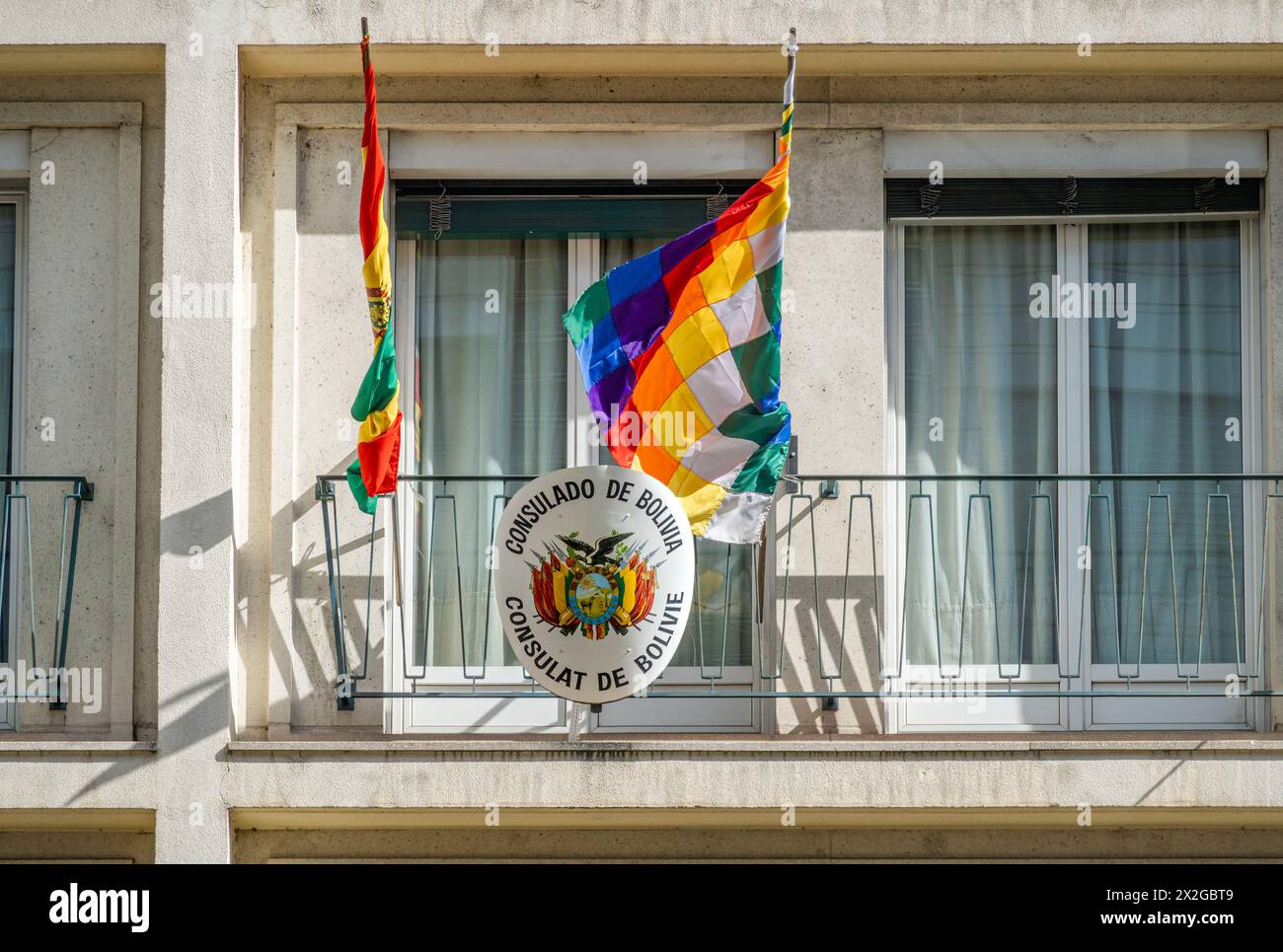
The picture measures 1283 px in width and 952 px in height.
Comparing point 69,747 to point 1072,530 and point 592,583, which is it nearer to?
point 592,583

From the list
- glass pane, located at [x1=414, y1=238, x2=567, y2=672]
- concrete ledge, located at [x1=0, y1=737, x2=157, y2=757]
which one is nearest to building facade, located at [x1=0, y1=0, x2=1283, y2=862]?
glass pane, located at [x1=414, y1=238, x2=567, y2=672]

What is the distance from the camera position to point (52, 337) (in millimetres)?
7887

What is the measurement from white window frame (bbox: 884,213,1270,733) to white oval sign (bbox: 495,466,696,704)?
5.80 ft

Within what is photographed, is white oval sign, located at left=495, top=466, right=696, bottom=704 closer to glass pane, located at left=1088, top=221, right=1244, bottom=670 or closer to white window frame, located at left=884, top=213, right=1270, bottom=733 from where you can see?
white window frame, located at left=884, top=213, right=1270, bottom=733

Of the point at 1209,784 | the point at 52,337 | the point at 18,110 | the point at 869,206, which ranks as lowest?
the point at 1209,784

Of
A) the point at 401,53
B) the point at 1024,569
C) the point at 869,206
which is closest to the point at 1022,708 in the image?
the point at 1024,569

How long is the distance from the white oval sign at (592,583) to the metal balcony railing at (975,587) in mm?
1198

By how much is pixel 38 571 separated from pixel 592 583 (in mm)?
3149

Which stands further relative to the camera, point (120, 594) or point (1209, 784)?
point (120, 594)

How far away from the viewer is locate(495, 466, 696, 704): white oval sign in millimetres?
6562

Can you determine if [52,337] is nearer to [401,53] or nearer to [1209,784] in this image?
[401,53]

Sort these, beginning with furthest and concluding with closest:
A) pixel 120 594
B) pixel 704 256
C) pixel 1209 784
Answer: pixel 120 594 < pixel 1209 784 < pixel 704 256

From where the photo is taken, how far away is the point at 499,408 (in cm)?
812

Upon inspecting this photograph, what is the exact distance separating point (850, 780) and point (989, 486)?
1.86 m
